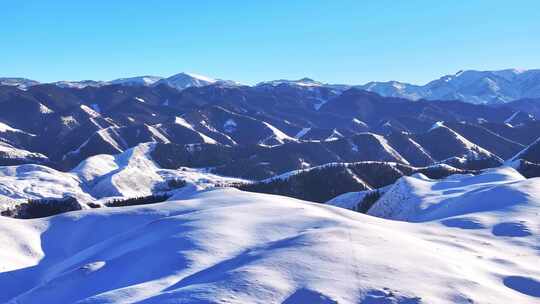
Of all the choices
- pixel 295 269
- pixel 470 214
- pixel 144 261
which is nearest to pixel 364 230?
pixel 295 269

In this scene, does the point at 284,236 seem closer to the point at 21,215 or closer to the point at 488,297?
the point at 488,297

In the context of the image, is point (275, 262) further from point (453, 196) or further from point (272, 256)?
point (453, 196)

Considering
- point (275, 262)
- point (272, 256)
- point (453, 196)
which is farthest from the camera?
point (453, 196)

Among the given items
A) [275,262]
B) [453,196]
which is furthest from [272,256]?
[453,196]

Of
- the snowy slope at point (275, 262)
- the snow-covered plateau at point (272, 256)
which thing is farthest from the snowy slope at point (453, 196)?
the snowy slope at point (275, 262)

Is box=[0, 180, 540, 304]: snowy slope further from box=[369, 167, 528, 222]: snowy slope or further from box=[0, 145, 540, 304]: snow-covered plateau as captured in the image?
box=[369, 167, 528, 222]: snowy slope

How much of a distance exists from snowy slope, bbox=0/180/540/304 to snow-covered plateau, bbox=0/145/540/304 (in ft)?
0.44

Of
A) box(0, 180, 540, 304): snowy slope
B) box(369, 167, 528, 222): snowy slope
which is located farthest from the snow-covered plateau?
box(369, 167, 528, 222): snowy slope

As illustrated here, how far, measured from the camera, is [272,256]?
5538 cm

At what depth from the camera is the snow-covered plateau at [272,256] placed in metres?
48.0

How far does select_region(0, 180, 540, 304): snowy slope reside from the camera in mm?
47531

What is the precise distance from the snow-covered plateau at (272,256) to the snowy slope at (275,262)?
13 cm

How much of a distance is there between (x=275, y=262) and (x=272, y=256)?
224 centimetres

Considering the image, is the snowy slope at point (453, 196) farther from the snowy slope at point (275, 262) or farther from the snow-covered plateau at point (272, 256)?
the snowy slope at point (275, 262)
